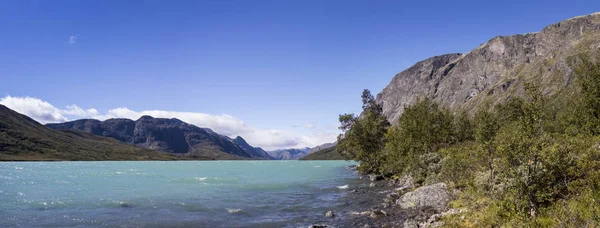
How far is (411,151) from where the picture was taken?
5512 centimetres

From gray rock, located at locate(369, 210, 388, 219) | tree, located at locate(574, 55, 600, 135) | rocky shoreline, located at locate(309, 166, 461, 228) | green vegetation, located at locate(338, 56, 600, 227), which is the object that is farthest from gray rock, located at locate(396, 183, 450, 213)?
tree, located at locate(574, 55, 600, 135)

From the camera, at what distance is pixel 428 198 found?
3394cm

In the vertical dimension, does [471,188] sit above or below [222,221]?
above

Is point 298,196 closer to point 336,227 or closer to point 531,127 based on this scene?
point 336,227

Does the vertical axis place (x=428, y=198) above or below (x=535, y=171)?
below

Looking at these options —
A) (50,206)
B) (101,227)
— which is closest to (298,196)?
(101,227)

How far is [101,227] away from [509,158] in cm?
3054

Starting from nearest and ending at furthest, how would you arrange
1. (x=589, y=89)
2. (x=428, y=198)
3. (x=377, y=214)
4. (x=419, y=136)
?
(x=377, y=214) < (x=589, y=89) < (x=428, y=198) < (x=419, y=136)

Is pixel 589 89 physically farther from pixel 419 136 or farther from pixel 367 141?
pixel 367 141

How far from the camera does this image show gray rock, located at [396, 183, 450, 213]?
106 feet

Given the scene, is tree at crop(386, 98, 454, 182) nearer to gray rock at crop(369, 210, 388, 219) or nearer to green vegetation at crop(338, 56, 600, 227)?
green vegetation at crop(338, 56, 600, 227)

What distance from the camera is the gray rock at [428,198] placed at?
32.4 meters

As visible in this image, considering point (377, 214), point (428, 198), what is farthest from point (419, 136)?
point (377, 214)

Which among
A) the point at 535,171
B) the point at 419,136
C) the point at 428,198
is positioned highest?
the point at 419,136
